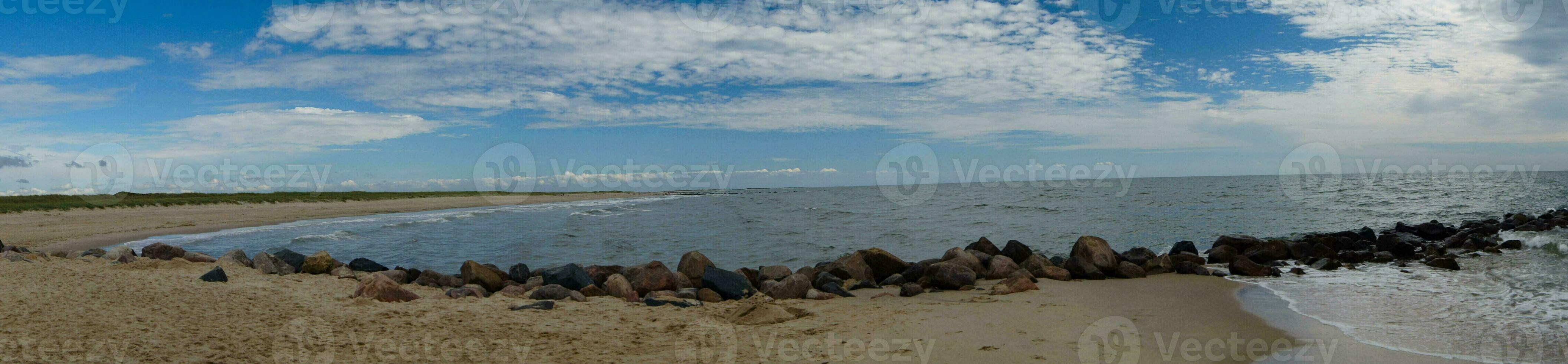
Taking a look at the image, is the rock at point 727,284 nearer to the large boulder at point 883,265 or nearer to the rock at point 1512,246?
the large boulder at point 883,265

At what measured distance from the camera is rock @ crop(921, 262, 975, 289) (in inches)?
352

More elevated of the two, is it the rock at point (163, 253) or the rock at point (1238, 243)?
the rock at point (163, 253)

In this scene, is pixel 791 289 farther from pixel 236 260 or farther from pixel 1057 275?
pixel 236 260

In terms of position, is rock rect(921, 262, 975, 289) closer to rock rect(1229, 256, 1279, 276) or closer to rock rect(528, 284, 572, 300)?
rock rect(1229, 256, 1279, 276)

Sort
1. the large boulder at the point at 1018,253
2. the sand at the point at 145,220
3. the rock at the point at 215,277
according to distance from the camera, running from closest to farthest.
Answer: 1. the rock at the point at 215,277
2. the large boulder at the point at 1018,253
3. the sand at the point at 145,220

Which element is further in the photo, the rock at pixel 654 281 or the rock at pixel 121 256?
the rock at pixel 121 256

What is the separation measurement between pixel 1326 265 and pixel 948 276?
21.5ft

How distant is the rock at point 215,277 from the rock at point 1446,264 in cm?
1639

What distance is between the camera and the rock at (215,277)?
8.12 m

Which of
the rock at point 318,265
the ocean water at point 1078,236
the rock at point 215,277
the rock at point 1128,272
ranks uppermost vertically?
the rock at point 215,277

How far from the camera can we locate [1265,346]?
5723 millimetres

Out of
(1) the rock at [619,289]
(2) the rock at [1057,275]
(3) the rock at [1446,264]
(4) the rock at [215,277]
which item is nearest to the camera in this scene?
(4) the rock at [215,277]

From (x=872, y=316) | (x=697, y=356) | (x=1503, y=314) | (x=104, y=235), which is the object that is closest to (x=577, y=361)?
(x=697, y=356)

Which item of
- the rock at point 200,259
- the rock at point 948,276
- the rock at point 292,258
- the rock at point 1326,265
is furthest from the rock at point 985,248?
the rock at point 200,259
